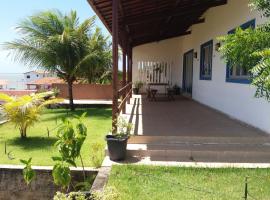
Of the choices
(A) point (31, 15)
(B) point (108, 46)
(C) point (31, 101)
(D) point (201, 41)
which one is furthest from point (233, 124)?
(B) point (108, 46)

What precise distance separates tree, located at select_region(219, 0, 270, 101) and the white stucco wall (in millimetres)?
729

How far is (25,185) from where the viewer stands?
17.7 feet

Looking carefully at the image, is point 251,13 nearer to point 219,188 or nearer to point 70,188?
point 219,188

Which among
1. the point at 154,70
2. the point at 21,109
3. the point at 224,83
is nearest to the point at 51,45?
the point at 21,109

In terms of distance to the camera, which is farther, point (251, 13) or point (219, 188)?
point (251, 13)

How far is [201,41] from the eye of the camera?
44.3ft

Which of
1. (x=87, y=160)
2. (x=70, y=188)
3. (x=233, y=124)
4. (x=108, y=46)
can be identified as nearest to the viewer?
(x=70, y=188)

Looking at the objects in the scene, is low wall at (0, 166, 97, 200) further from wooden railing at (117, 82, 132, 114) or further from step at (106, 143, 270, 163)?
wooden railing at (117, 82, 132, 114)

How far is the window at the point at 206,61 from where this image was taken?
12.0 m

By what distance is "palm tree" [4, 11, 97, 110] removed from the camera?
13641 millimetres

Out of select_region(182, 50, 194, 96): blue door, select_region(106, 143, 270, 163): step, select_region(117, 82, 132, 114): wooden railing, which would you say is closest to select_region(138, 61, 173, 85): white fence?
select_region(182, 50, 194, 96): blue door

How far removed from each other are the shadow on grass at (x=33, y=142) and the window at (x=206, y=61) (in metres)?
6.36

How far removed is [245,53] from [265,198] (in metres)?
2.07

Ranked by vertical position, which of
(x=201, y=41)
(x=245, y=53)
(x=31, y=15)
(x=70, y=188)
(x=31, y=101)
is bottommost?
(x=70, y=188)
